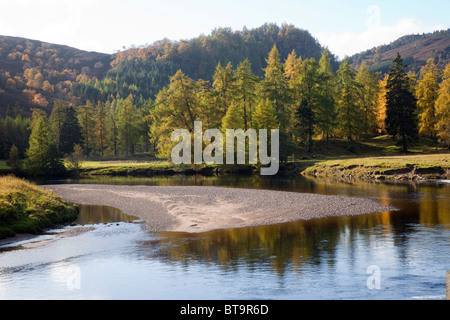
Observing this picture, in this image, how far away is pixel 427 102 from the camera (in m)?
82.8

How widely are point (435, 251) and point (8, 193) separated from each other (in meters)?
29.1

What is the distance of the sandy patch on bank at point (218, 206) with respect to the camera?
30213 millimetres

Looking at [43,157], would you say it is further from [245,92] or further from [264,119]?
[264,119]

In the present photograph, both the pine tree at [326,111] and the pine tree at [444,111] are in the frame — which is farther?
the pine tree at [326,111]

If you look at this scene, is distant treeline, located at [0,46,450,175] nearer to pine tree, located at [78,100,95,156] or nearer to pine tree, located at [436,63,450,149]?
pine tree, located at [436,63,450,149]

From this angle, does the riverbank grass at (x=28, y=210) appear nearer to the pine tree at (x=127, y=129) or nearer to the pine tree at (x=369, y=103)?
the pine tree at (x=127, y=129)

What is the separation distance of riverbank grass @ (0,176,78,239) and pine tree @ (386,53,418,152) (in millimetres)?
62293

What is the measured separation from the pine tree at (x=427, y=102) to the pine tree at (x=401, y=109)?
3.01 metres

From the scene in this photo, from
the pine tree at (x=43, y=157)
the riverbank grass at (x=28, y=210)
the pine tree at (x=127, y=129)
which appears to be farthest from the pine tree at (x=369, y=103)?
the riverbank grass at (x=28, y=210)

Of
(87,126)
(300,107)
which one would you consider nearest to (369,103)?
(300,107)

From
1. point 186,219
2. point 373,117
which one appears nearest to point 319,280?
point 186,219

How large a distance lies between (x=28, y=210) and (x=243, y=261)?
18.6 metres

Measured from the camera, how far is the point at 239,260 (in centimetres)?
2025
